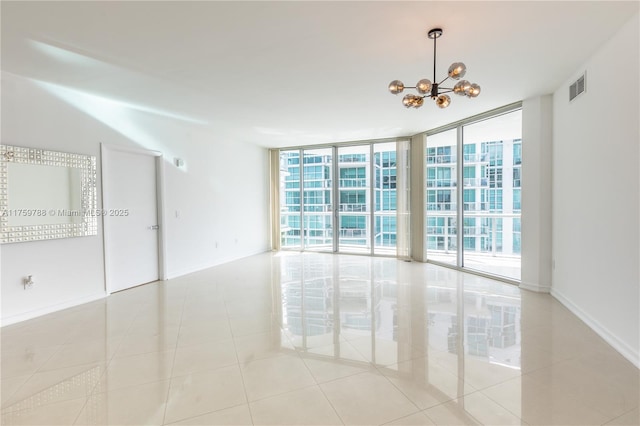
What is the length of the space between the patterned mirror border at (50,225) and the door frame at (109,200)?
4.8 inches

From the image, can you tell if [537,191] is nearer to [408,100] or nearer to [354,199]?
[408,100]

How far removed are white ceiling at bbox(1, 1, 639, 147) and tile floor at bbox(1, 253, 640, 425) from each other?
8.61 feet

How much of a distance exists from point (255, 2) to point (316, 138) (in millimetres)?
4648

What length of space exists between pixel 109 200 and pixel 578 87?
584cm

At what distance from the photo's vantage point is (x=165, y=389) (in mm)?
2150

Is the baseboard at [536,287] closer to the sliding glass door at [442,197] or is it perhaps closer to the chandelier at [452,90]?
the sliding glass door at [442,197]

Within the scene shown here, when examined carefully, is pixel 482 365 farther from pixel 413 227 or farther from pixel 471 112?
pixel 413 227

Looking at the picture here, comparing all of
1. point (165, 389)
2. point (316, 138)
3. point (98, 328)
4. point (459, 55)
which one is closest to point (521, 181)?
point (459, 55)

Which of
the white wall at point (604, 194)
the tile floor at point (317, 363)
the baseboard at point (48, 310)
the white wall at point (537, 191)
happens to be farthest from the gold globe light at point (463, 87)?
the baseboard at point (48, 310)

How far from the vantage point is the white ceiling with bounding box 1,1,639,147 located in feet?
7.47

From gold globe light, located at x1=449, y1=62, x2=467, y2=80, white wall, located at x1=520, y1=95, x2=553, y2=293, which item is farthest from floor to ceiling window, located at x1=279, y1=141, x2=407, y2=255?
gold globe light, located at x1=449, y1=62, x2=467, y2=80

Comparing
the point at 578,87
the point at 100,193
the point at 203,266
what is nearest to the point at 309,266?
the point at 203,266

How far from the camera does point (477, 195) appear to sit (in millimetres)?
5723

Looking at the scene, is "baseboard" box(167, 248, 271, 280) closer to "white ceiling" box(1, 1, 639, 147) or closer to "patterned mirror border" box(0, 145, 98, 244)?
"patterned mirror border" box(0, 145, 98, 244)
